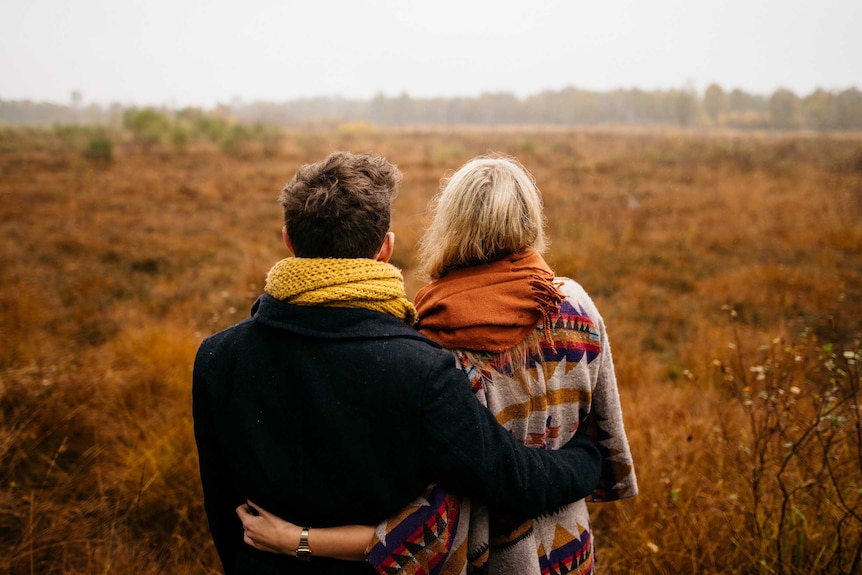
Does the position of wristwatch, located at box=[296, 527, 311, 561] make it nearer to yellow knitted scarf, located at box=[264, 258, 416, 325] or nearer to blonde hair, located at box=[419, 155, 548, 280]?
yellow knitted scarf, located at box=[264, 258, 416, 325]

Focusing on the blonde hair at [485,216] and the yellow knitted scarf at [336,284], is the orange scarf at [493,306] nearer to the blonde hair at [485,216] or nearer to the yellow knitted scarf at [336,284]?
the blonde hair at [485,216]

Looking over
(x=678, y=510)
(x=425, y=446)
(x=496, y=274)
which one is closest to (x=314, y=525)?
(x=425, y=446)

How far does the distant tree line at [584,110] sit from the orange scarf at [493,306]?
63.0m

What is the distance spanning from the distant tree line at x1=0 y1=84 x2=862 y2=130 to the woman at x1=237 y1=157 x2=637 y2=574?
206 ft

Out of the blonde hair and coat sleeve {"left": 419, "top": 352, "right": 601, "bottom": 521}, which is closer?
coat sleeve {"left": 419, "top": 352, "right": 601, "bottom": 521}

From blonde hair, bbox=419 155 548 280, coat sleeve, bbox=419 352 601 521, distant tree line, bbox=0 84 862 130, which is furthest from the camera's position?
distant tree line, bbox=0 84 862 130

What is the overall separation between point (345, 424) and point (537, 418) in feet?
1.87

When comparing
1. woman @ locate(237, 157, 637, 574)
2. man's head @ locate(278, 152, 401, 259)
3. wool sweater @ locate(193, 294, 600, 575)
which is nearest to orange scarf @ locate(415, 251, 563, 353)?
woman @ locate(237, 157, 637, 574)

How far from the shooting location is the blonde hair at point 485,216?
1.35 meters

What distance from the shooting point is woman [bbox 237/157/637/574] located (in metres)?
1.29

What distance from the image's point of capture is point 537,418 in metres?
1.35

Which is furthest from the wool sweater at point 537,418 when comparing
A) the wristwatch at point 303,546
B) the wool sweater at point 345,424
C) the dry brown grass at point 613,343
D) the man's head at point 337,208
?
the dry brown grass at point 613,343

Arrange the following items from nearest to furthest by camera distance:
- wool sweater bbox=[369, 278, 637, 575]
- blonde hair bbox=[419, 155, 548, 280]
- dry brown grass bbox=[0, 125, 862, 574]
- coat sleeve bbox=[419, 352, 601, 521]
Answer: coat sleeve bbox=[419, 352, 601, 521] → wool sweater bbox=[369, 278, 637, 575] → blonde hair bbox=[419, 155, 548, 280] → dry brown grass bbox=[0, 125, 862, 574]

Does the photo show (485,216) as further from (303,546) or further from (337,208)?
(303,546)
